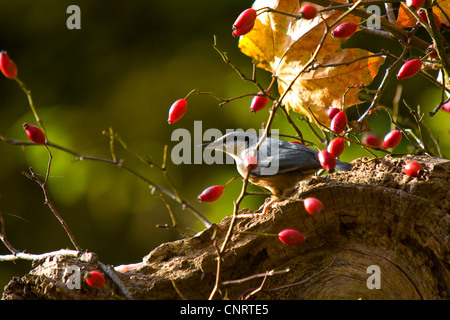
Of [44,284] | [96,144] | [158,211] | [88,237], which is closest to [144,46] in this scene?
[96,144]

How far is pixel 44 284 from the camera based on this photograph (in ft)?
4.30

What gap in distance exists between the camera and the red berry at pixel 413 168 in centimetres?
147

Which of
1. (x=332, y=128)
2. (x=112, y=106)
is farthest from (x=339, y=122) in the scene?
(x=112, y=106)

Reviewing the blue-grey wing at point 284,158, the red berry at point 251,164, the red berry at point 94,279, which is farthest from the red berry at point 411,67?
the red berry at point 94,279

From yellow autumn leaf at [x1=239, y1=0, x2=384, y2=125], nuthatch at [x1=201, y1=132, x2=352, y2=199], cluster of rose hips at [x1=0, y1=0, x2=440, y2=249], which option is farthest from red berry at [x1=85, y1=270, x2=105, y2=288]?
yellow autumn leaf at [x1=239, y1=0, x2=384, y2=125]

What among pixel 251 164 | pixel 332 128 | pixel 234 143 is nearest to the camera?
pixel 251 164

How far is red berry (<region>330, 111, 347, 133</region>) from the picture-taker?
5.01 ft

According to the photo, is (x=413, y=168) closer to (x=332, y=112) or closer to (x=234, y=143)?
(x=332, y=112)

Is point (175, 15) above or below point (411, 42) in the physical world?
above

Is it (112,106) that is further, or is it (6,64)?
(112,106)

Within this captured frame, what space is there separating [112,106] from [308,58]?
4.28ft

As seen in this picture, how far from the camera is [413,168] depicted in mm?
1472
